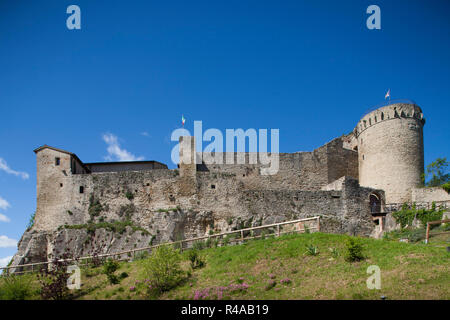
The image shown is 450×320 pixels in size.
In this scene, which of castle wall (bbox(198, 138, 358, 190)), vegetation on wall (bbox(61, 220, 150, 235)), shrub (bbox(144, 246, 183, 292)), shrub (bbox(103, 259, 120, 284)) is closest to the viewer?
shrub (bbox(144, 246, 183, 292))

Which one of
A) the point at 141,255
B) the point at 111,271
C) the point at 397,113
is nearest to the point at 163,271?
the point at 111,271

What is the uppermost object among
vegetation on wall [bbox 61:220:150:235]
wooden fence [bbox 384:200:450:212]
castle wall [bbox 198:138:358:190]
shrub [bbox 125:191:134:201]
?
castle wall [bbox 198:138:358:190]

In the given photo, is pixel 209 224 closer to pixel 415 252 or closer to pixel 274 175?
pixel 274 175

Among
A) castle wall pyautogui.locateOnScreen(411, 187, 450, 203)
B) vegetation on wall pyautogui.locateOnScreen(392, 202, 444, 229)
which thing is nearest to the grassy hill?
vegetation on wall pyautogui.locateOnScreen(392, 202, 444, 229)

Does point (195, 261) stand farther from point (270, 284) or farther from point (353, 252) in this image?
point (353, 252)

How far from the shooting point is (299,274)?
15859mm

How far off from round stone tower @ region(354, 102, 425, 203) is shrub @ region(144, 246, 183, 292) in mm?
23445

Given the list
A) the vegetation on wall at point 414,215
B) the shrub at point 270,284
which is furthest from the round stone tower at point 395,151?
the shrub at point 270,284

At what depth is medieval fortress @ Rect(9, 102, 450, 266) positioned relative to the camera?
2925 centimetres

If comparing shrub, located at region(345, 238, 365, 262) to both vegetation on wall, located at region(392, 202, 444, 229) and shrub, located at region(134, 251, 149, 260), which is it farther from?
vegetation on wall, located at region(392, 202, 444, 229)

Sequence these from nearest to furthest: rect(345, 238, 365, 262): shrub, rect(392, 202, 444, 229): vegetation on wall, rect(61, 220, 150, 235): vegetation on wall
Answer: rect(345, 238, 365, 262): shrub → rect(392, 202, 444, 229): vegetation on wall → rect(61, 220, 150, 235): vegetation on wall

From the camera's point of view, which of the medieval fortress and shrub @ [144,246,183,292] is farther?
the medieval fortress

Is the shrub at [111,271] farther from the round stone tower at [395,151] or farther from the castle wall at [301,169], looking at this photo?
the round stone tower at [395,151]
